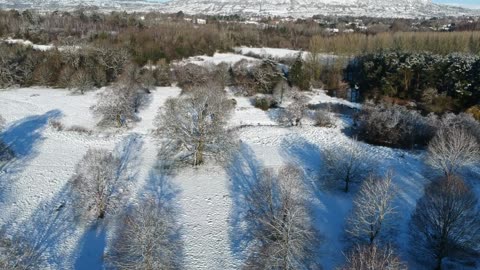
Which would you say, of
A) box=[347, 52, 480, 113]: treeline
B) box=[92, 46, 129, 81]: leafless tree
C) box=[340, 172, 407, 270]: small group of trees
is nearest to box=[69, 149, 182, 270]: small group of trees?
box=[340, 172, 407, 270]: small group of trees

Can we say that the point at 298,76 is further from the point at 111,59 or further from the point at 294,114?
the point at 111,59

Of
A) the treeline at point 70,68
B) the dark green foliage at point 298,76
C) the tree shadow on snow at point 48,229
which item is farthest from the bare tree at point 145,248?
the dark green foliage at point 298,76

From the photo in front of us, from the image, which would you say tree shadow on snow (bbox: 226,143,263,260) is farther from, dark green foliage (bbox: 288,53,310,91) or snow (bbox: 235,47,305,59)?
snow (bbox: 235,47,305,59)

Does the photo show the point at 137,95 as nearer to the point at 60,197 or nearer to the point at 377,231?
the point at 60,197

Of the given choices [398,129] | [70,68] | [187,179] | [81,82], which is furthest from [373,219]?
[70,68]

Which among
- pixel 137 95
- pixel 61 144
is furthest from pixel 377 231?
pixel 137 95
